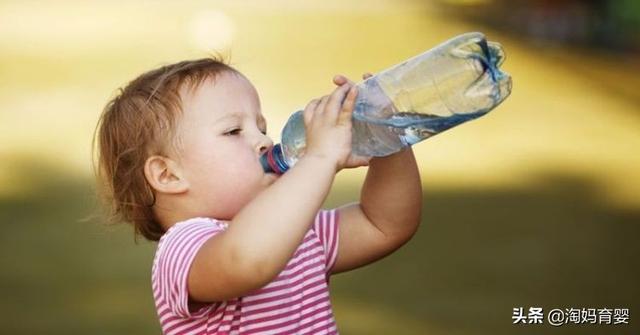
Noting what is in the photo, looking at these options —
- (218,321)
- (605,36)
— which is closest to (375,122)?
(218,321)

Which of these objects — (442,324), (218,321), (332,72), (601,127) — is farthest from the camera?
(332,72)

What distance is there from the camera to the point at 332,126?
1.53m

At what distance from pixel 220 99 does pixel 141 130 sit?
4.6 inches

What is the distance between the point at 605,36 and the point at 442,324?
264 centimetres

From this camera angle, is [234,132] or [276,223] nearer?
[276,223]

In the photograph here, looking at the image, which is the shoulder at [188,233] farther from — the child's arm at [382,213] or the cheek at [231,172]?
the child's arm at [382,213]

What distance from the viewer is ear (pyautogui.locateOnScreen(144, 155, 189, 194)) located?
66.5 inches

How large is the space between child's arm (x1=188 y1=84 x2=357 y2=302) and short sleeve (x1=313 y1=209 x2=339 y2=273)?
26cm

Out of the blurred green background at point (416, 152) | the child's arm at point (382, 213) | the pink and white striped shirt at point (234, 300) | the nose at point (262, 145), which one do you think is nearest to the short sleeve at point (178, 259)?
the pink and white striped shirt at point (234, 300)

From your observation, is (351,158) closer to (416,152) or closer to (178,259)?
(178,259)

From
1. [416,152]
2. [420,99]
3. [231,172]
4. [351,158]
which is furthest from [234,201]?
[416,152]

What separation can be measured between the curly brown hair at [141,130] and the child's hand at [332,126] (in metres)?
0.22

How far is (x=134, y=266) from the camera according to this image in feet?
11.5

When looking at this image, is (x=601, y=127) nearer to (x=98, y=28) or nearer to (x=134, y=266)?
(x=134, y=266)
